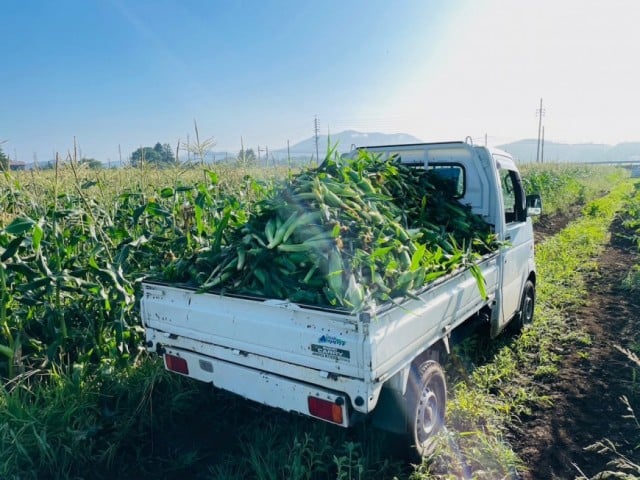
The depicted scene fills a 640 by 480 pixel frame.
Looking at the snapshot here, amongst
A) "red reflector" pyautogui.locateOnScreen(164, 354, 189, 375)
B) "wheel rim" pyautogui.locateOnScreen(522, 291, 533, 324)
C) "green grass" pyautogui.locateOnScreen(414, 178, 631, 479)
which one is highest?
"red reflector" pyautogui.locateOnScreen(164, 354, 189, 375)

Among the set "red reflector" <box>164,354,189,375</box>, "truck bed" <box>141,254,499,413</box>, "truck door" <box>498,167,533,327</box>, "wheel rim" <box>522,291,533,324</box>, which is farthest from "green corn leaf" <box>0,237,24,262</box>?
"wheel rim" <box>522,291,533,324</box>

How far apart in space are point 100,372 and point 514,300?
3949 mm

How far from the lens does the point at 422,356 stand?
2.77 meters

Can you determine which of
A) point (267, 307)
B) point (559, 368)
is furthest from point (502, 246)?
point (267, 307)

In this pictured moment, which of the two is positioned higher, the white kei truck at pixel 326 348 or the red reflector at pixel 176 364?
the white kei truck at pixel 326 348

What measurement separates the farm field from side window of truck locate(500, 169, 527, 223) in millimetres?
1405

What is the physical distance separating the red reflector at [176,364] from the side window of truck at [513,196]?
366 centimetres

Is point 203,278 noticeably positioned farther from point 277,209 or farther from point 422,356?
point 422,356

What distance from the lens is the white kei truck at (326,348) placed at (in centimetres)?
214

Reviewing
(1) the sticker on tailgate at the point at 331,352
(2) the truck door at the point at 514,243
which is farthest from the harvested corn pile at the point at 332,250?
(2) the truck door at the point at 514,243

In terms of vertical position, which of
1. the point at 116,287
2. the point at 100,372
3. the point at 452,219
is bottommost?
the point at 100,372

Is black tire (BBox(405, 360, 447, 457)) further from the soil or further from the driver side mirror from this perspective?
the driver side mirror

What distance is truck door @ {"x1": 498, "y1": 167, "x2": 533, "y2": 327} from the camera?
13.6 feet

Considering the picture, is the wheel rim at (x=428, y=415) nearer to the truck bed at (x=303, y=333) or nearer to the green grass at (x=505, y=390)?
the green grass at (x=505, y=390)
